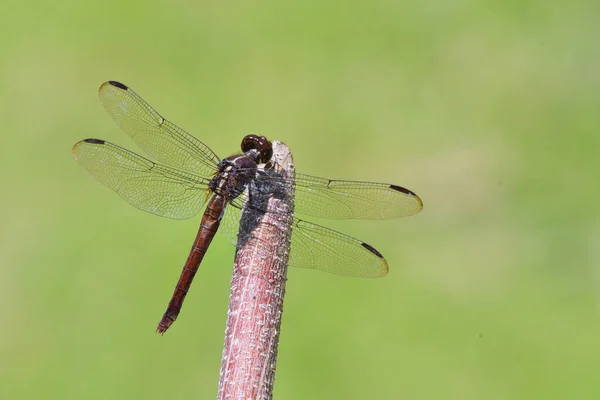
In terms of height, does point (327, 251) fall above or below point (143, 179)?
below

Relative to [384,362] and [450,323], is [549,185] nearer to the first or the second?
[450,323]

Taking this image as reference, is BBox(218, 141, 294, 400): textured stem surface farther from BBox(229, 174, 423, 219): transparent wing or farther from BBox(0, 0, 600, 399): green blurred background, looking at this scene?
BBox(0, 0, 600, 399): green blurred background

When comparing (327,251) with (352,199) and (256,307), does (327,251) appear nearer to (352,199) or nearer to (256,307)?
(352,199)

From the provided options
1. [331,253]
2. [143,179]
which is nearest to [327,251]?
[331,253]

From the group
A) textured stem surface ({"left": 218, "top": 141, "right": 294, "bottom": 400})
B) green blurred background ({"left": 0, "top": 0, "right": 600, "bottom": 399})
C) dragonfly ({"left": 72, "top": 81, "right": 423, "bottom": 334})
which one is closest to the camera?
textured stem surface ({"left": 218, "top": 141, "right": 294, "bottom": 400})

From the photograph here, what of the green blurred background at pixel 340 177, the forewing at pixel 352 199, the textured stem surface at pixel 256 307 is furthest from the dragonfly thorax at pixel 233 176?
the green blurred background at pixel 340 177

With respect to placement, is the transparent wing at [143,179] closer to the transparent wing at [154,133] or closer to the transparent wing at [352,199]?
the transparent wing at [154,133]

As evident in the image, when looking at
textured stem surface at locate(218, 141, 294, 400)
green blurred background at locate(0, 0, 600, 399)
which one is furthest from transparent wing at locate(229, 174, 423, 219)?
green blurred background at locate(0, 0, 600, 399)

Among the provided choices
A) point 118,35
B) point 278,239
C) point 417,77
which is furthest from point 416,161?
point 278,239
